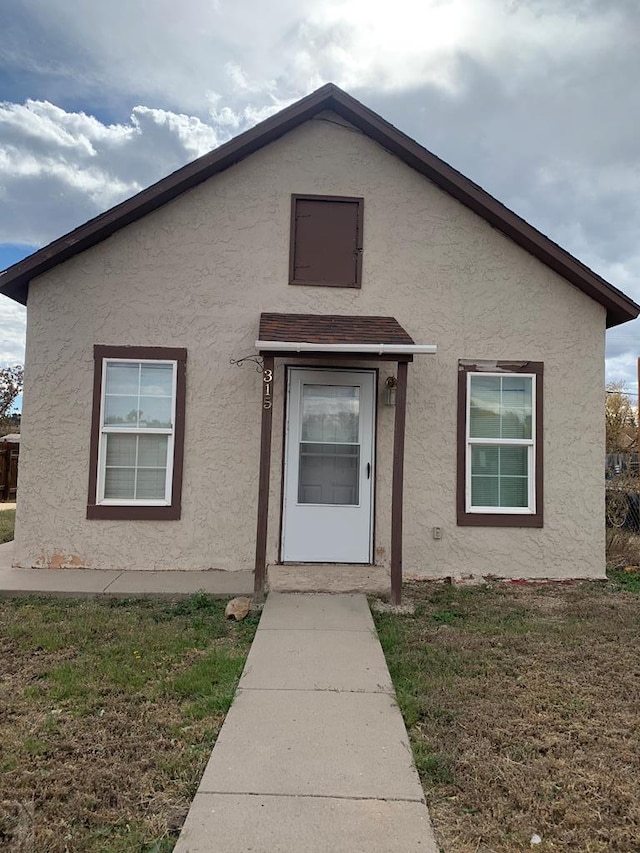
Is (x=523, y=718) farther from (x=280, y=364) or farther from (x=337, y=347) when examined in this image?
(x=280, y=364)

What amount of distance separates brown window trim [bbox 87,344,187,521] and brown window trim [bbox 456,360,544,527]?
135 inches

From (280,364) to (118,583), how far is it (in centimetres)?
314

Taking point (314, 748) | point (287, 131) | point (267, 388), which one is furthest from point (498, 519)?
point (287, 131)

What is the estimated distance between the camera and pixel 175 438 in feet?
21.8

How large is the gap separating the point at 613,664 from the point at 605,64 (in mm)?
10331

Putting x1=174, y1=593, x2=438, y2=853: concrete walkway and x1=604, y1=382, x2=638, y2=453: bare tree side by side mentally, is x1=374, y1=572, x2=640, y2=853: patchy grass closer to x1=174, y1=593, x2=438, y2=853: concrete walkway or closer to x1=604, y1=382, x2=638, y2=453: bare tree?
x1=174, y1=593, x2=438, y2=853: concrete walkway

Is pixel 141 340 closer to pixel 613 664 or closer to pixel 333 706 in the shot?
pixel 333 706

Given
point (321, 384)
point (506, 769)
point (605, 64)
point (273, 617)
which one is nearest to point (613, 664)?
point (506, 769)

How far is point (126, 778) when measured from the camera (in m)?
2.66

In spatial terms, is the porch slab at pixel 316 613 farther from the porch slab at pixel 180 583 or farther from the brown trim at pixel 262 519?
the porch slab at pixel 180 583

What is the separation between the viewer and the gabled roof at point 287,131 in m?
6.45

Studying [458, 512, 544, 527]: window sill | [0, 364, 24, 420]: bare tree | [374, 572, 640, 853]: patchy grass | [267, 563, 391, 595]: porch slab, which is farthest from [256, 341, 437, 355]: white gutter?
[0, 364, 24, 420]: bare tree

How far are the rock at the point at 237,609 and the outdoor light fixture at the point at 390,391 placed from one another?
9.60 ft

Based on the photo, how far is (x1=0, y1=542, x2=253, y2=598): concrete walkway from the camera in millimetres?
5742
